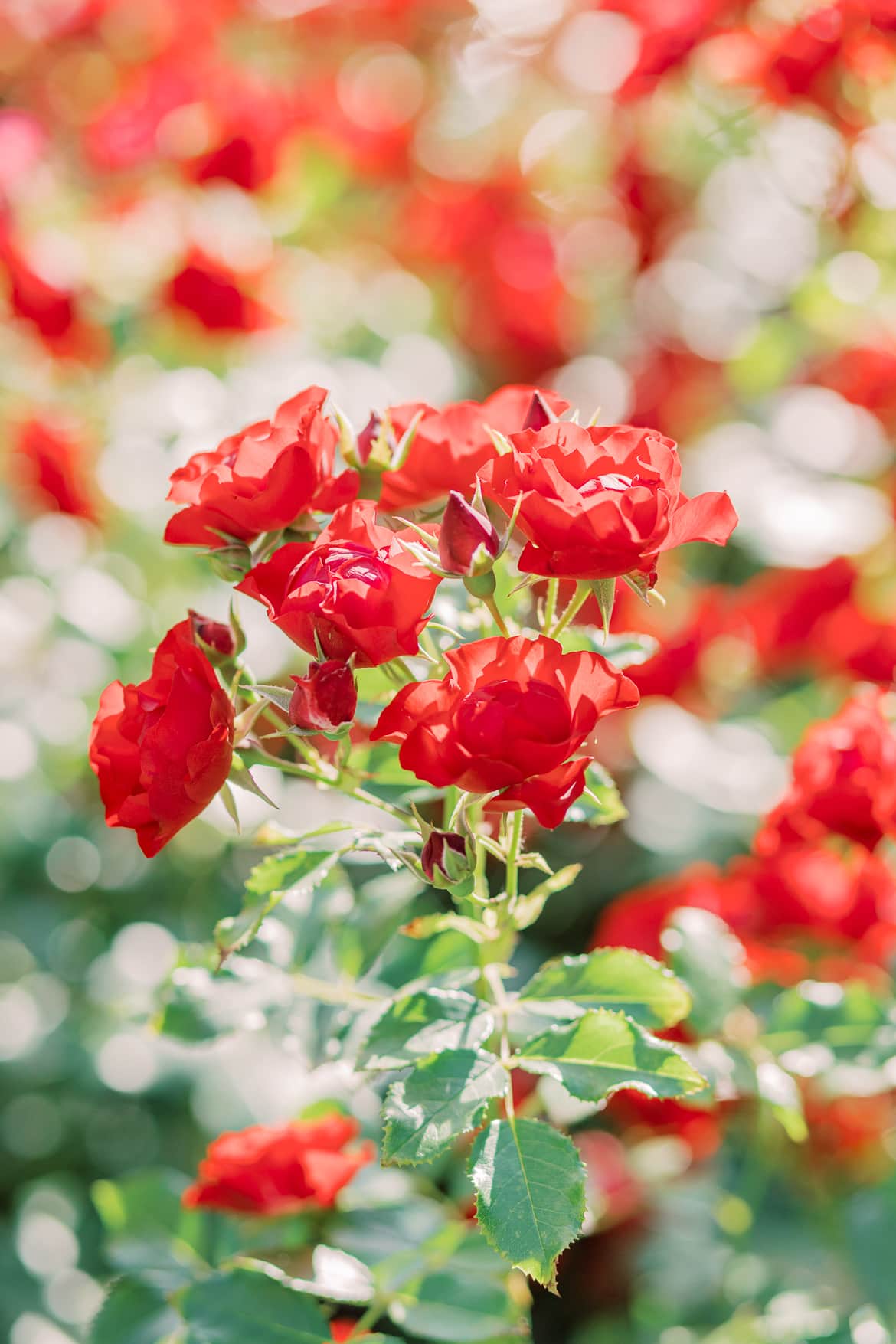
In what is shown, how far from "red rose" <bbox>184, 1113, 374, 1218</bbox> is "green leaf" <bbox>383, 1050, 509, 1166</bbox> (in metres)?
0.24

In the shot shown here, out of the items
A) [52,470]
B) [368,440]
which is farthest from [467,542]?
[52,470]

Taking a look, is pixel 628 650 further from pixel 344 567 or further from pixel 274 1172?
pixel 274 1172

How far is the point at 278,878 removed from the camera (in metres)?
0.79

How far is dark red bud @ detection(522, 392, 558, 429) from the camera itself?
2.48 feet

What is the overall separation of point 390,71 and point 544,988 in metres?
2.69

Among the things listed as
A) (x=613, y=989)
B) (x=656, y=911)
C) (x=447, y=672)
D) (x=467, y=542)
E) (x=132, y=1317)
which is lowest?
(x=656, y=911)

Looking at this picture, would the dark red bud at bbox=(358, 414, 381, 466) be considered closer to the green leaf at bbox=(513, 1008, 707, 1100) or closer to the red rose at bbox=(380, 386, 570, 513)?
the red rose at bbox=(380, 386, 570, 513)

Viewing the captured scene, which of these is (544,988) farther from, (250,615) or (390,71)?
(390,71)

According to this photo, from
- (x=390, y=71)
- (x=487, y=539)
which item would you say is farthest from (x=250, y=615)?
(x=390, y=71)

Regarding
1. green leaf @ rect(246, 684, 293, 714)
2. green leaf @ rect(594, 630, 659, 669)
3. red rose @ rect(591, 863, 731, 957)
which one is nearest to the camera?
green leaf @ rect(246, 684, 293, 714)

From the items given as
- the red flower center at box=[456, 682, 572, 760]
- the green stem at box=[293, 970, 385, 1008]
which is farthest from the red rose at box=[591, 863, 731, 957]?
the red flower center at box=[456, 682, 572, 760]

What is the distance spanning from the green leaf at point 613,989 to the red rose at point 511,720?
0.70 feet

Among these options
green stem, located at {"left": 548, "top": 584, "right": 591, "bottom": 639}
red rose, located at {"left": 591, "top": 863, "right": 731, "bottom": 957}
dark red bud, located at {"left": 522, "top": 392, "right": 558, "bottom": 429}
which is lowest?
red rose, located at {"left": 591, "top": 863, "right": 731, "bottom": 957}

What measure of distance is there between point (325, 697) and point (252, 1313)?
46 cm
